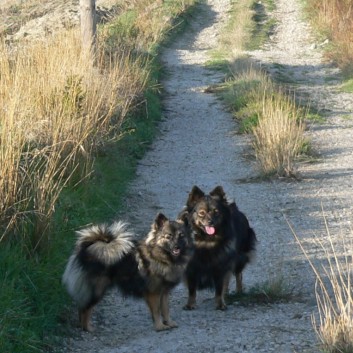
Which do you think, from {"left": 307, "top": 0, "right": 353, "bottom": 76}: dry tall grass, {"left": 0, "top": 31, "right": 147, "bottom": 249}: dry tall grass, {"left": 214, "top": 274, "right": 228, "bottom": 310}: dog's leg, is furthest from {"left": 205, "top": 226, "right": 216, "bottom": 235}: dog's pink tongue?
{"left": 307, "top": 0, "right": 353, "bottom": 76}: dry tall grass

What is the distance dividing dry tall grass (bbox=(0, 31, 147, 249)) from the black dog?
1249mm

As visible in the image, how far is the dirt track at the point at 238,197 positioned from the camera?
645cm

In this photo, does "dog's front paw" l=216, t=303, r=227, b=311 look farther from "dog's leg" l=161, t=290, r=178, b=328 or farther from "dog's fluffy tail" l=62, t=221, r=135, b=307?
"dog's fluffy tail" l=62, t=221, r=135, b=307

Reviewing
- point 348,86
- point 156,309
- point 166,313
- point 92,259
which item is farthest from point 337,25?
point 92,259

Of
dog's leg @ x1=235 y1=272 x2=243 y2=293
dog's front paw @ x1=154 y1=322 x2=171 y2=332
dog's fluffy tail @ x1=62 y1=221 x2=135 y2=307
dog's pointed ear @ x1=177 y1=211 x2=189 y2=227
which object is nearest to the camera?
dog's fluffy tail @ x1=62 y1=221 x2=135 y2=307

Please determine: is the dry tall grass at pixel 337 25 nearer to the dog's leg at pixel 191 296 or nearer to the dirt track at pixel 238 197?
the dirt track at pixel 238 197

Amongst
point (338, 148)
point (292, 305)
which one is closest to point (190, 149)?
point (338, 148)

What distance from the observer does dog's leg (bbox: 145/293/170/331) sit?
6758mm

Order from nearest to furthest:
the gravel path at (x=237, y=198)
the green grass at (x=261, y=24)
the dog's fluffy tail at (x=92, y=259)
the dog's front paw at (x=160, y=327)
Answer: the gravel path at (x=237, y=198) < the dog's fluffy tail at (x=92, y=259) < the dog's front paw at (x=160, y=327) < the green grass at (x=261, y=24)

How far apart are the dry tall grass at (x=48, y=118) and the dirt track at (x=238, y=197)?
1004mm

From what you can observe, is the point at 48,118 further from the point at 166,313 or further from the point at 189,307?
the point at 166,313

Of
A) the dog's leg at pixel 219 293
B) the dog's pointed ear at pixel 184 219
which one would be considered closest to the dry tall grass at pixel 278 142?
the dog's leg at pixel 219 293

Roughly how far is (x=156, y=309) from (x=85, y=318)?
1.86 feet

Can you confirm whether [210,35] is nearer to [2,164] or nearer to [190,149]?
[190,149]
